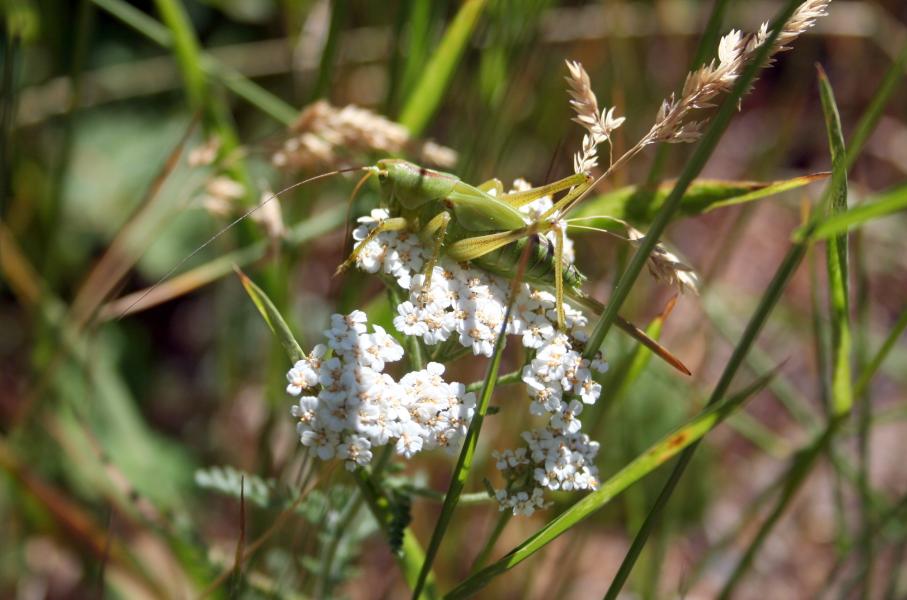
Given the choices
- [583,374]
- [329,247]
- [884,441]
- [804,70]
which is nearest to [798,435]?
[884,441]

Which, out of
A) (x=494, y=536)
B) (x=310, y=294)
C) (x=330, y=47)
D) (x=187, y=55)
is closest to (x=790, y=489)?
(x=494, y=536)

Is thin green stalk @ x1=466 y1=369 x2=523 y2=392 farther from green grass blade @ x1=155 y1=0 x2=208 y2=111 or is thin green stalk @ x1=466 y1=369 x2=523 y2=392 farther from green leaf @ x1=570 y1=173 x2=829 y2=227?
green grass blade @ x1=155 y1=0 x2=208 y2=111

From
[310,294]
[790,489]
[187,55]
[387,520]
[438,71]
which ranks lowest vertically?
[310,294]

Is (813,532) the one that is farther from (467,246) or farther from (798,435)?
(467,246)

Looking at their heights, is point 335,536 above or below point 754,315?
below

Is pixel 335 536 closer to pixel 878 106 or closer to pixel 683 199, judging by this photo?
pixel 683 199

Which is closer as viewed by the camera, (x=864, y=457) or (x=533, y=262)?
(x=533, y=262)

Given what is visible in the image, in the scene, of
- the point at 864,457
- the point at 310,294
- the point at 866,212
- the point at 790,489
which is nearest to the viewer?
the point at 866,212
